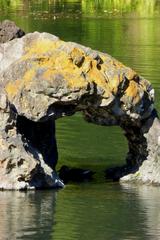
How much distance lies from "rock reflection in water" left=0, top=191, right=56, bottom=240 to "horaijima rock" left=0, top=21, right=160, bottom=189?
14.6 inches

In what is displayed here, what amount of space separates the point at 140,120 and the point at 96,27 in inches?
1520

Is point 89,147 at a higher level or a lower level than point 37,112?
lower

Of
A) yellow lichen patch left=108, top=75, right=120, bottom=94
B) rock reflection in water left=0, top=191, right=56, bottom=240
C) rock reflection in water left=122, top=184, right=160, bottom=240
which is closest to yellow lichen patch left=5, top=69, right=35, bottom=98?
yellow lichen patch left=108, top=75, right=120, bottom=94

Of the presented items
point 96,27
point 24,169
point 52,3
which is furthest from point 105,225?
point 52,3

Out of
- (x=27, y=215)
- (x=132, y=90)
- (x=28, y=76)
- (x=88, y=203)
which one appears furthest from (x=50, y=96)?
(x=27, y=215)

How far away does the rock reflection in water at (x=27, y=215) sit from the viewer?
1402 centimetres

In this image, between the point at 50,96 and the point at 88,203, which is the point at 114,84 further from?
the point at 88,203

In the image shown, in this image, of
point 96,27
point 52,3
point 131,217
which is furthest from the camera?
point 52,3

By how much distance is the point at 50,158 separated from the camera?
18.2 m

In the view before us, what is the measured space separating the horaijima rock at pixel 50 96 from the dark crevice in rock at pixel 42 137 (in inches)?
1.3

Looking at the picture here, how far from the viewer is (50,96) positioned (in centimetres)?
1617

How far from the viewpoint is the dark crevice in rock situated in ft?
57.0

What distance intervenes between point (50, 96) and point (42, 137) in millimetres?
1905

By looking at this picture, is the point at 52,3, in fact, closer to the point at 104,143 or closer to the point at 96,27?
the point at 96,27
